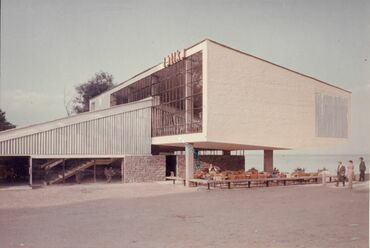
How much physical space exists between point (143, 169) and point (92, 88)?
1553 inches

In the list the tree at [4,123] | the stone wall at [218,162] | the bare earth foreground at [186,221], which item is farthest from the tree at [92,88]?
the bare earth foreground at [186,221]

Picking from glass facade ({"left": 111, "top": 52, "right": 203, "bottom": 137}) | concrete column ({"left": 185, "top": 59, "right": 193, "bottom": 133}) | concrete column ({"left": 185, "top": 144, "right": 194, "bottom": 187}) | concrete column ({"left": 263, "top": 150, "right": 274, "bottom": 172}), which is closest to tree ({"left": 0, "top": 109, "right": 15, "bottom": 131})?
glass facade ({"left": 111, "top": 52, "right": 203, "bottom": 137})

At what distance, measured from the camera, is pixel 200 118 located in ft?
91.0

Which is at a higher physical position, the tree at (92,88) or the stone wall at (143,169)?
the tree at (92,88)

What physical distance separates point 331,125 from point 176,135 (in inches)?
555

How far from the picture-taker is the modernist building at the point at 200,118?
26000mm

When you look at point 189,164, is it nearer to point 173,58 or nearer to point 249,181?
point 249,181

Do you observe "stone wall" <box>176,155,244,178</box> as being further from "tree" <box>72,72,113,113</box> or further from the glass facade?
"tree" <box>72,72,113,113</box>

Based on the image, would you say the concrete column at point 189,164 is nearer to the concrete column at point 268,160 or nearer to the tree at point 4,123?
the concrete column at point 268,160

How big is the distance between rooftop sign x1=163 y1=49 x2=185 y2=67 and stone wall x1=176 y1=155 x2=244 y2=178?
7.94 m

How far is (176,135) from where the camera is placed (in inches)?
1146

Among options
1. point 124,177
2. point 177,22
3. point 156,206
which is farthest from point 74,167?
point 177,22

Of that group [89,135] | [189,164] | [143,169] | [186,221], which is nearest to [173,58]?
[189,164]

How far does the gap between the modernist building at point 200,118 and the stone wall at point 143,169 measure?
8cm
